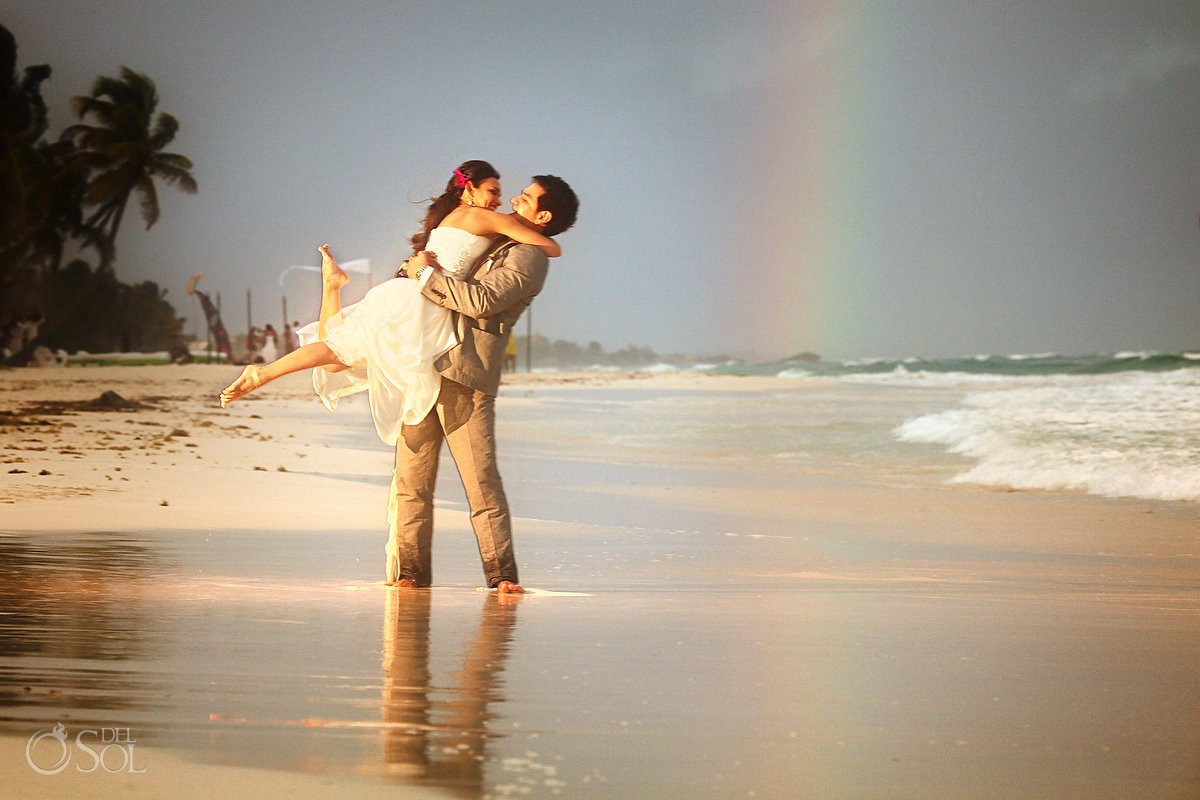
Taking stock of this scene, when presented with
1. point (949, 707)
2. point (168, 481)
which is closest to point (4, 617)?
point (949, 707)

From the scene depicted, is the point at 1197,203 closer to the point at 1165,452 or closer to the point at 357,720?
the point at 1165,452

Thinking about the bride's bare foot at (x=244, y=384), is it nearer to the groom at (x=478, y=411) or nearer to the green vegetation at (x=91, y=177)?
the groom at (x=478, y=411)

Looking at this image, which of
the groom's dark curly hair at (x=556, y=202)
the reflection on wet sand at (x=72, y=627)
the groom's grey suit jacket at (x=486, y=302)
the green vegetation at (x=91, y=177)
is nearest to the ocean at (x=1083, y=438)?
the groom's dark curly hair at (x=556, y=202)

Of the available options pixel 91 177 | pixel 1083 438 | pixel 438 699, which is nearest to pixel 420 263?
pixel 438 699

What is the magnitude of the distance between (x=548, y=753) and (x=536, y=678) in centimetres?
60

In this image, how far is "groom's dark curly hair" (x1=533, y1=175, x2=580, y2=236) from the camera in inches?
162

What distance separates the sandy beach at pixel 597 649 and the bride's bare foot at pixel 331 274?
35.7 inches

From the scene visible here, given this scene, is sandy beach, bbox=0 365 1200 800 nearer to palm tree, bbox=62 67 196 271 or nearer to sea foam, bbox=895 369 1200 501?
sea foam, bbox=895 369 1200 501

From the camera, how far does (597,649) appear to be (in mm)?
3164

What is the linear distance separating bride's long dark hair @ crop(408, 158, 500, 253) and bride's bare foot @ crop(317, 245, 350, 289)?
0.23 meters

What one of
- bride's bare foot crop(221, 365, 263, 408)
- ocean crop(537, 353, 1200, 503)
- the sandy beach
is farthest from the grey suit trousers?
ocean crop(537, 353, 1200, 503)

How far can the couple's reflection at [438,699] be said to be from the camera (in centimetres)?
212

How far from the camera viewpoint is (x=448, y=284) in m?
3.95

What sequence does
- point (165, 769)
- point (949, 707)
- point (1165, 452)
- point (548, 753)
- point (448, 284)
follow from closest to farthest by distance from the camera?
point (165, 769)
point (548, 753)
point (949, 707)
point (448, 284)
point (1165, 452)
